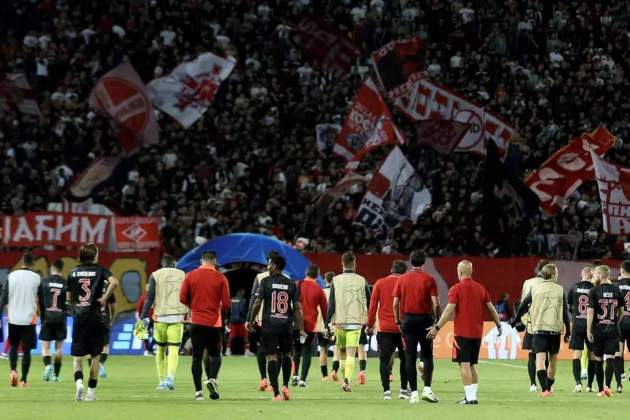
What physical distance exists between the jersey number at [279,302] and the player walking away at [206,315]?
0.94 m

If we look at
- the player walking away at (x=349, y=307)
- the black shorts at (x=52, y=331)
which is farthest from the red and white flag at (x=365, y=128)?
the black shorts at (x=52, y=331)

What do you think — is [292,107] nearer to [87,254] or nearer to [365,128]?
[365,128]

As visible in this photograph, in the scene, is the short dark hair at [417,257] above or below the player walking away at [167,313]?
above

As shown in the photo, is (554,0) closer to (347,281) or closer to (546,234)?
(546,234)

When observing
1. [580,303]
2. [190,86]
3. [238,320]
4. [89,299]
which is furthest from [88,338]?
[190,86]

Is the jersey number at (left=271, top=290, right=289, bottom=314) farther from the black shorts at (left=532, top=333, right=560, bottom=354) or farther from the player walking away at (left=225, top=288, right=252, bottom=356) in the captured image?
the player walking away at (left=225, top=288, right=252, bottom=356)

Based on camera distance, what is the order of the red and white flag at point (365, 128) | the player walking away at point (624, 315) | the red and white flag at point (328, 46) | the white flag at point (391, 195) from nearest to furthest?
the player walking away at point (624, 315), the white flag at point (391, 195), the red and white flag at point (365, 128), the red and white flag at point (328, 46)

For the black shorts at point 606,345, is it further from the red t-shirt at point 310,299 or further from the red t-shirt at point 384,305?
the red t-shirt at point 310,299

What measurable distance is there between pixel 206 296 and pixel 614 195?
60.8 feet

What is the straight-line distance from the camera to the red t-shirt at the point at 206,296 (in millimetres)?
22812

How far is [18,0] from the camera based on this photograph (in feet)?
173

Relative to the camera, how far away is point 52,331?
29.0 m

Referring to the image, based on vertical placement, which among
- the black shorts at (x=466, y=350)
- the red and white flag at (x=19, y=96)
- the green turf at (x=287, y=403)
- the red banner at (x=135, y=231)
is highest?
the red and white flag at (x=19, y=96)


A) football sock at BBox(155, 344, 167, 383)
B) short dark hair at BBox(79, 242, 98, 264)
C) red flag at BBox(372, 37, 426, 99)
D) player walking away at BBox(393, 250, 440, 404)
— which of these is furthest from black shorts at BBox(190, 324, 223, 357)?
red flag at BBox(372, 37, 426, 99)
